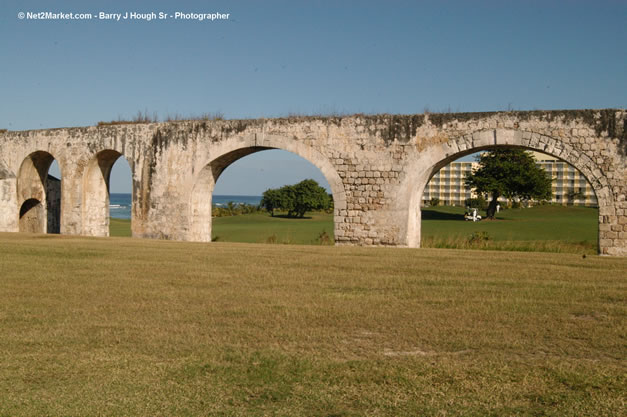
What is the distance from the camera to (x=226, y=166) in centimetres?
1388

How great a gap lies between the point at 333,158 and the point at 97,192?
6390 millimetres

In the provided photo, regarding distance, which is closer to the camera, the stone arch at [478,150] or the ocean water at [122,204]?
the stone arch at [478,150]

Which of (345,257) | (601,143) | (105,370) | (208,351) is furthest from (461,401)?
(601,143)

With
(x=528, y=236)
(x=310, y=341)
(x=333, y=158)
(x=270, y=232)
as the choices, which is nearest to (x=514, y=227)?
(x=528, y=236)

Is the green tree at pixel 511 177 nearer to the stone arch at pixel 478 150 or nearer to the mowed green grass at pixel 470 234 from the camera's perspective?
the mowed green grass at pixel 470 234

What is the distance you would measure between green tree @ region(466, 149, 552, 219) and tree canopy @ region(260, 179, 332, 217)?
1047 cm

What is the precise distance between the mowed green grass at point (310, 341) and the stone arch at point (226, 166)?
170 inches

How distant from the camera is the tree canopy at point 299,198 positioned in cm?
3906

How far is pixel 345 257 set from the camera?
9367 mm

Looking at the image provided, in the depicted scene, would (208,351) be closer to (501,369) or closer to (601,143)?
(501,369)

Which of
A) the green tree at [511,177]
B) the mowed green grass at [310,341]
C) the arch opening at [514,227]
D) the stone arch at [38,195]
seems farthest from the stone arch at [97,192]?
the green tree at [511,177]

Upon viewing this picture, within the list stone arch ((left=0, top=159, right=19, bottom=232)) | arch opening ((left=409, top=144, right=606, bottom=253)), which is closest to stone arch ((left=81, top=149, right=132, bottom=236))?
stone arch ((left=0, top=159, right=19, bottom=232))

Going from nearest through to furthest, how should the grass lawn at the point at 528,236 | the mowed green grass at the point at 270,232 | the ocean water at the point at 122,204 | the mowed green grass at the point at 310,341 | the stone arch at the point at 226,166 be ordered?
1. the mowed green grass at the point at 310,341
2. the stone arch at the point at 226,166
3. the grass lawn at the point at 528,236
4. the mowed green grass at the point at 270,232
5. the ocean water at the point at 122,204

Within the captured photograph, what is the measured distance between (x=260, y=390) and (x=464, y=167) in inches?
3986
